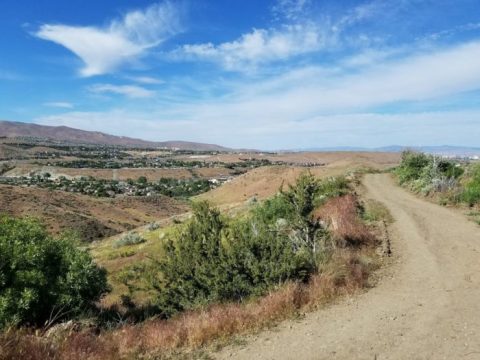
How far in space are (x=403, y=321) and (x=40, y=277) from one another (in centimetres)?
832

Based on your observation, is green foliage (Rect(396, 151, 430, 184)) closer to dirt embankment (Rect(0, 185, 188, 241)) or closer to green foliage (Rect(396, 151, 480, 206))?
green foliage (Rect(396, 151, 480, 206))

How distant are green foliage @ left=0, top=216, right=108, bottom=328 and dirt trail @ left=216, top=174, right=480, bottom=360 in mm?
5108

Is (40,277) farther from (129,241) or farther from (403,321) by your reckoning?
(129,241)

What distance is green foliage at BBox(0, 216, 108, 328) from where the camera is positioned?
10.7 metres

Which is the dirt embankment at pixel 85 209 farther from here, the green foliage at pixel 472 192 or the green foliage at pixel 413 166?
the green foliage at pixel 472 192

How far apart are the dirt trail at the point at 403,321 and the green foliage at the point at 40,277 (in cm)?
511

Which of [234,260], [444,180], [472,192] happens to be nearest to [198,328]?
[234,260]

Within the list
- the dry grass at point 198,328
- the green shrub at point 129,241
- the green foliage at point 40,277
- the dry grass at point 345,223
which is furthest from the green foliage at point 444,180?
the green shrub at point 129,241

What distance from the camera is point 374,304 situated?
1041 cm

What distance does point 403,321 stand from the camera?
920 cm

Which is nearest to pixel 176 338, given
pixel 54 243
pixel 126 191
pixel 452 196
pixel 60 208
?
pixel 54 243

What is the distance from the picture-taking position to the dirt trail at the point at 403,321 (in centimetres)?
801

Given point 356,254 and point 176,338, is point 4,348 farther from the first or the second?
point 356,254

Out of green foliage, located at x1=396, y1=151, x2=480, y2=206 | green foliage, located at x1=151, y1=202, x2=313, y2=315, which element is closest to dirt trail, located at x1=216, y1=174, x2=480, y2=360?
green foliage, located at x1=151, y1=202, x2=313, y2=315
